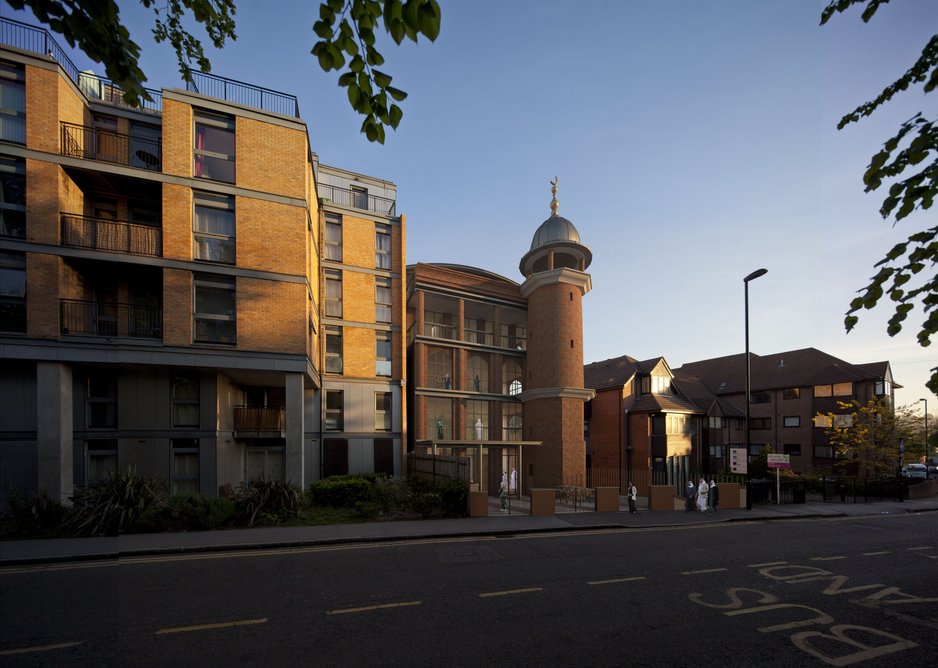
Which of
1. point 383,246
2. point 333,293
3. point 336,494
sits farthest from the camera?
point 383,246

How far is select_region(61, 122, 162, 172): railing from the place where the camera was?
15.9 m

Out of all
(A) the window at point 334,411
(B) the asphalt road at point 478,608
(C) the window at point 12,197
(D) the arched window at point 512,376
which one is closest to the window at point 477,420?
(D) the arched window at point 512,376

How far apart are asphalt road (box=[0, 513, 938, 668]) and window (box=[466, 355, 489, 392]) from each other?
17.0 meters

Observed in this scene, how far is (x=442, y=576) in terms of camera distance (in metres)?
9.01

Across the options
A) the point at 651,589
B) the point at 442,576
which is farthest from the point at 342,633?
the point at 651,589

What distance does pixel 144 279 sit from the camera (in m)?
17.3

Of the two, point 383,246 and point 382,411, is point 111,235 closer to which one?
point 383,246

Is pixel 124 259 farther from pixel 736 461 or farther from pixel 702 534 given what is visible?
pixel 736 461

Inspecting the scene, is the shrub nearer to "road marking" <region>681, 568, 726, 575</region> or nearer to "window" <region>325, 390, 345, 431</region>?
"window" <region>325, 390, 345, 431</region>

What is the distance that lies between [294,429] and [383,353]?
8275mm

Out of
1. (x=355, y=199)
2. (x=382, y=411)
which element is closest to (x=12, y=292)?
(x=382, y=411)

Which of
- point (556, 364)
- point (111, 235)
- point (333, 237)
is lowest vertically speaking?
point (556, 364)

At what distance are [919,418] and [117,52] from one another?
40443mm

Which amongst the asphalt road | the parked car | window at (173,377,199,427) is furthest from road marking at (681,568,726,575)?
the parked car
